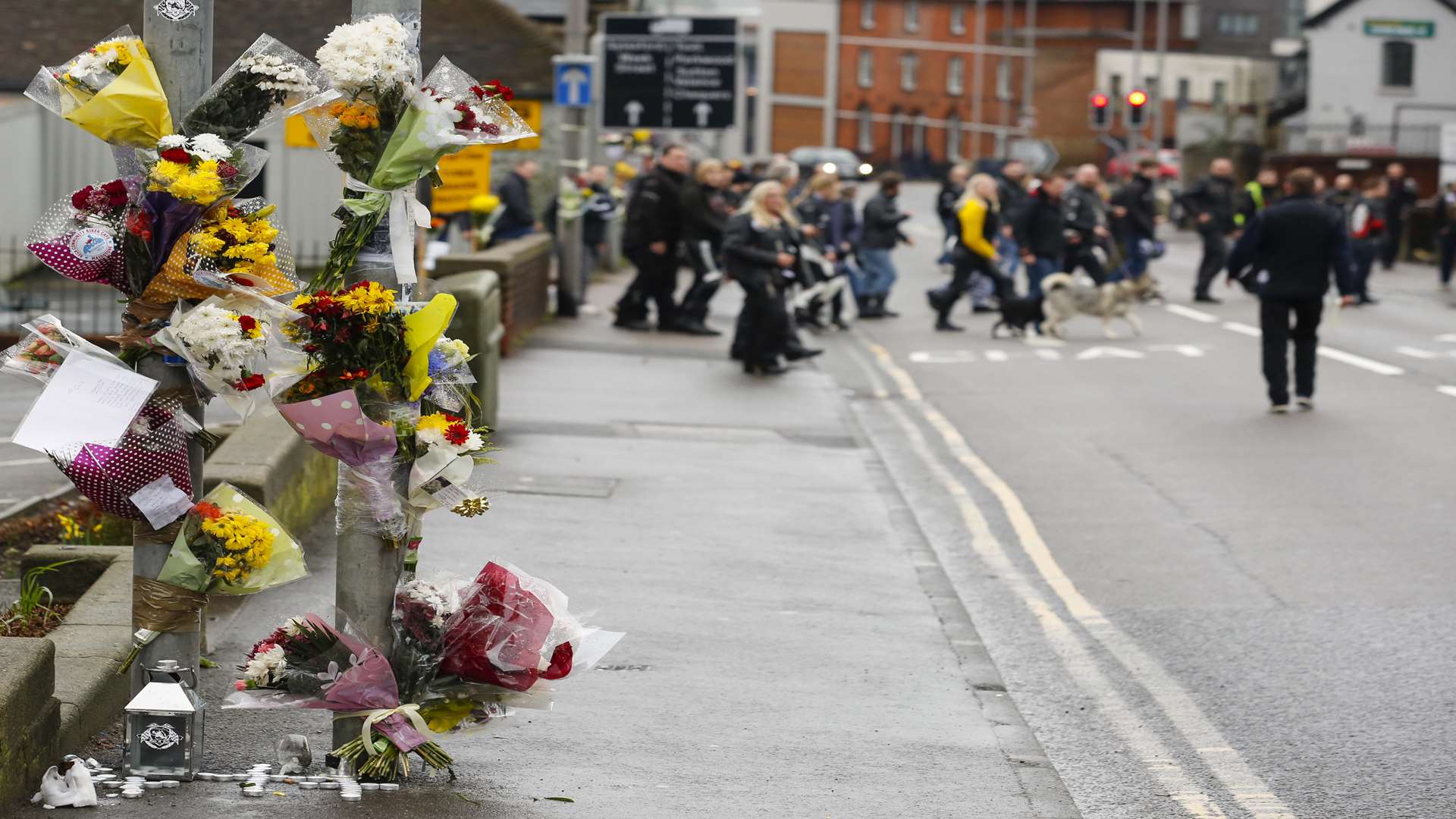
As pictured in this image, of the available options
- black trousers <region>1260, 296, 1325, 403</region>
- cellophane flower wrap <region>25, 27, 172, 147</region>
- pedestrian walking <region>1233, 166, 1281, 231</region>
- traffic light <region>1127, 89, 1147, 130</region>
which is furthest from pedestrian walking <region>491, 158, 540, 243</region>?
traffic light <region>1127, 89, 1147, 130</region>

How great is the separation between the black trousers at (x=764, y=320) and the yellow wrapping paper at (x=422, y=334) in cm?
1144

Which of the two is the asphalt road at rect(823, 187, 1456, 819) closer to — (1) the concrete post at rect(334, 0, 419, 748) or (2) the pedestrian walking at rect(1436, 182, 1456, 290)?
(1) the concrete post at rect(334, 0, 419, 748)

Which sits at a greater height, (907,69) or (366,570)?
(907,69)

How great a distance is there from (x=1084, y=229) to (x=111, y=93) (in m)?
18.5

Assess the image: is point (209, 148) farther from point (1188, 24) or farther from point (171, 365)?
point (1188, 24)

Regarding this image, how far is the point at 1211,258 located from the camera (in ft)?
87.0

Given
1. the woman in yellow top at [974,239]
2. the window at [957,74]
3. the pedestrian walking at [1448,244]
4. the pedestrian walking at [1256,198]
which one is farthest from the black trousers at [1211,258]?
the window at [957,74]

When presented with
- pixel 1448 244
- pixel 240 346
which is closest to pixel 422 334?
pixel 240 346

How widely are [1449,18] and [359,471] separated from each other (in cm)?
6377

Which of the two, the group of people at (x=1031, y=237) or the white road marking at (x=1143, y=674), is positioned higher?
the group of people at (x=1031, y=237)

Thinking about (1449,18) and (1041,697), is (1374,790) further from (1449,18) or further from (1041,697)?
(1449,18)

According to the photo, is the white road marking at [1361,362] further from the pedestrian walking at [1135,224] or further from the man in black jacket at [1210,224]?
the man in black jacket at [1210,224]

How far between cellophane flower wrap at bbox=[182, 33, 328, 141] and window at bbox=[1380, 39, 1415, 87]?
6253cm

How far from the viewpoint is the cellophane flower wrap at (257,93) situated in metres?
5.36
